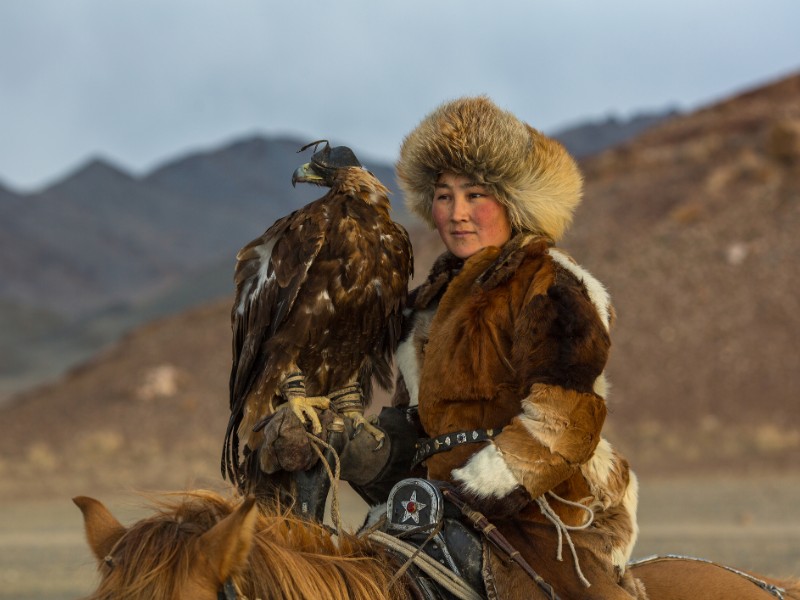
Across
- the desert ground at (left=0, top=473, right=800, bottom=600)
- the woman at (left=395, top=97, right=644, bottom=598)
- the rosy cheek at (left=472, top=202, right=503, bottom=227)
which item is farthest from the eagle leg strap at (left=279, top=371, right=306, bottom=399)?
the desert ground at (left=0, top=473, right=800, bottom=600)

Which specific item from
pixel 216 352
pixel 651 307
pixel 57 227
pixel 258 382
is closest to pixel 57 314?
pixel 57 227

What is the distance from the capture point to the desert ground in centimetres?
1249

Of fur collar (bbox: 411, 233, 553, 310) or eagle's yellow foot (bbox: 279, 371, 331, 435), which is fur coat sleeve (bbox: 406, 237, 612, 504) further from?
eagle's yellow foot (bbox: 279, 371, 331, 435)

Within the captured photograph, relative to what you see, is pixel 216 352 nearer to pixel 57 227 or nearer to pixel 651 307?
pixel 651 307

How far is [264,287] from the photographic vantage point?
11.4 ft

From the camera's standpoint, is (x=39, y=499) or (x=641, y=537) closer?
(x=641, y=537)

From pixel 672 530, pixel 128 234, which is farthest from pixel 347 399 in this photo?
pixel 128 234

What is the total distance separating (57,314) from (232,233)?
2503 centimetres

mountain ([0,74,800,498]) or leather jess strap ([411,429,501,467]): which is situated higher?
mountain ([0,74,800,498])

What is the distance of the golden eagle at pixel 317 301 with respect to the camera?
3404mm

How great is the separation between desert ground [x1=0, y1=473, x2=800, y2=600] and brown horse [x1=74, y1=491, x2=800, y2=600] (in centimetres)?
882

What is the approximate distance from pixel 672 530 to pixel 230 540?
526 inches

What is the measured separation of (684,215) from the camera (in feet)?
96.9

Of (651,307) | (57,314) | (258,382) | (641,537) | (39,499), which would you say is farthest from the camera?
(57,314)
